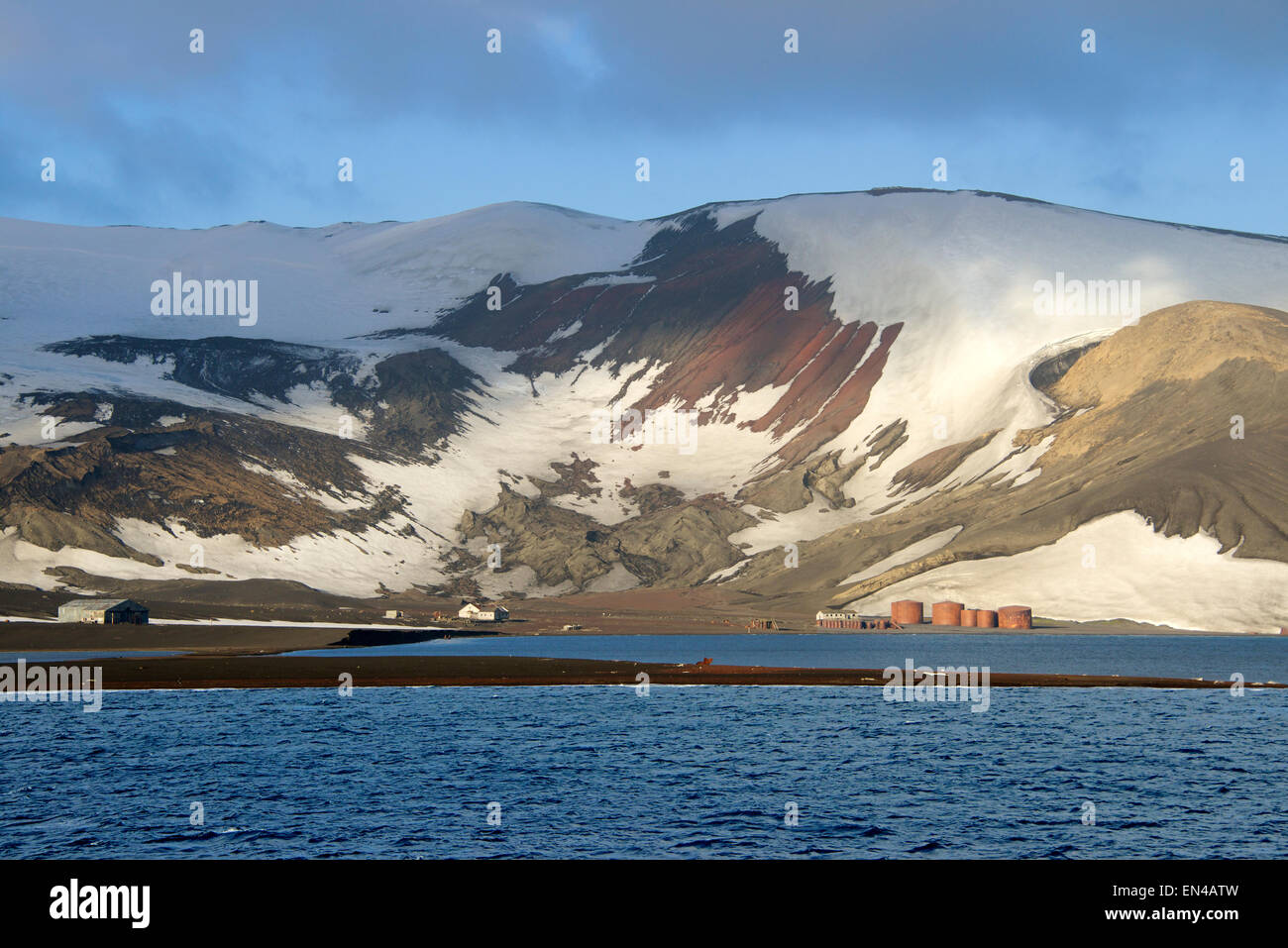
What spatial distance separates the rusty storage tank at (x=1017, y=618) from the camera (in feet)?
Answer: 538

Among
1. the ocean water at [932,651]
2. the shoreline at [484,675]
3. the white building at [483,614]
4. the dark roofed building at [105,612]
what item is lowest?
the ocean water at [932,651]

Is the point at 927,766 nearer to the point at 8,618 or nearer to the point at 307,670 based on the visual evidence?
the point at 307,670

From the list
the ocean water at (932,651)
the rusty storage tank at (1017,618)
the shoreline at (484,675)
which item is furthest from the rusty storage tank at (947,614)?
the shoreline at (484,675)

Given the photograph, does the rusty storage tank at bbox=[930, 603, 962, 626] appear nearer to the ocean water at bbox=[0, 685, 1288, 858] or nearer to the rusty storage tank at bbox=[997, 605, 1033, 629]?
the rusty storage tank at bbox=[997, 605, 1033, 629]

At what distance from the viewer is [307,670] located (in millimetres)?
98938

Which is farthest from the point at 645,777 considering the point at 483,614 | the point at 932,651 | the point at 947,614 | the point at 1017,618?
the point at 483,614

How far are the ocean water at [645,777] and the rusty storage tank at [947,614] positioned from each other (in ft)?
278

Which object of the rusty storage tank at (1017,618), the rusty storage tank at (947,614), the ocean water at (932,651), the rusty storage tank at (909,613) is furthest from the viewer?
the rusty storage tank at (909,613)

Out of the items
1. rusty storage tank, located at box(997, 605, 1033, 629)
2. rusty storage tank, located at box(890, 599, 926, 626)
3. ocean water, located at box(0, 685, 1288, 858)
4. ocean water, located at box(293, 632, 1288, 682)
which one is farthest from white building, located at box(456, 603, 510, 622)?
ocean water, located at box(0, 685, 1288, 858)

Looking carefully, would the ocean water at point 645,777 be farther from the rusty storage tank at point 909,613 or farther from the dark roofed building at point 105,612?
the rusty storage tank at point 909,613

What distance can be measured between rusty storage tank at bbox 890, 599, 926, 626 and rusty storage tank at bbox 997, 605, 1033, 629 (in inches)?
423

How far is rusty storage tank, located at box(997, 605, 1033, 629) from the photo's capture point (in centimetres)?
16412
